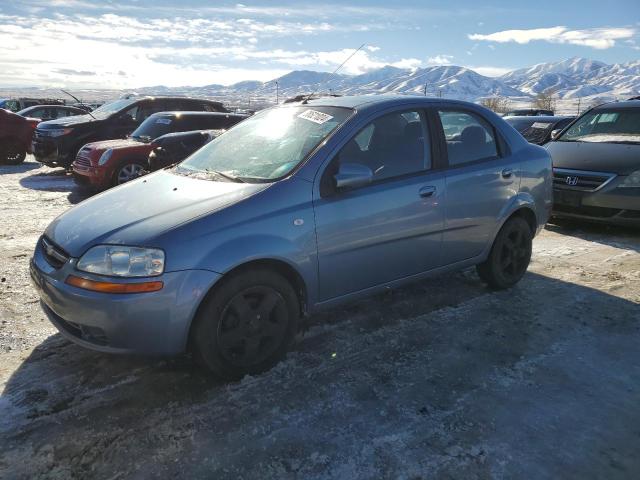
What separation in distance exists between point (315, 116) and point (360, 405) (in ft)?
6.48

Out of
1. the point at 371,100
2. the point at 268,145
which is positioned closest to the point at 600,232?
the point at 371,100

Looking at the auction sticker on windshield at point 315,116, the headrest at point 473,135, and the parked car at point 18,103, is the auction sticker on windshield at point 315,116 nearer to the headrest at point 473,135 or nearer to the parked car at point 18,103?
the headrest at point 473,135

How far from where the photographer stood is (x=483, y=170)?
395 centimetres

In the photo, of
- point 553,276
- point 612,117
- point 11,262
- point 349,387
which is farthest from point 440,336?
point 612,117

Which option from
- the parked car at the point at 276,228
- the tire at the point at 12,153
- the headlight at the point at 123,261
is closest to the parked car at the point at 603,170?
the parked car at the point at 276,228

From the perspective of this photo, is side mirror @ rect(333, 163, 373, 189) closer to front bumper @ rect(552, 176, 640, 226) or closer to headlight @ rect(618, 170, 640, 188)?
front bumper @ rect(552, 176, 640, 226)

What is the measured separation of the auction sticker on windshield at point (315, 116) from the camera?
3.43 meters

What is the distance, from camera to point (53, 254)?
9.32 feet

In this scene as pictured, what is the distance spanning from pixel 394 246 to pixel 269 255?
3.32 feet

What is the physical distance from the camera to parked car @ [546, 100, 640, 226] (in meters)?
6.12

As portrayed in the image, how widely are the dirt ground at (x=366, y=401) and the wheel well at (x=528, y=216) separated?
2.38ft

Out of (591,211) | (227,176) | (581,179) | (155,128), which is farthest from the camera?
(155,128)

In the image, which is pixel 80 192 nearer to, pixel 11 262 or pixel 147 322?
pixel 11 262

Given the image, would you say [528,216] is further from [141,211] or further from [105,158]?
[105,158]
